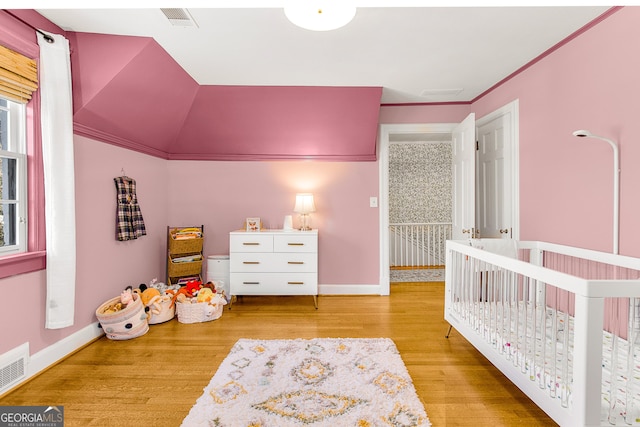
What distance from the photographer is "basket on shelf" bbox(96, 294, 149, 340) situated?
2.59 m

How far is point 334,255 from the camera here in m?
3.96

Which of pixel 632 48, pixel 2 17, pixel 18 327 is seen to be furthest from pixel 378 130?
pixel 18 327

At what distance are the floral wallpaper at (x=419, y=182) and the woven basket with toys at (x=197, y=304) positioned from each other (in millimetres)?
3623

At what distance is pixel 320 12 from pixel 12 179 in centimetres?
199

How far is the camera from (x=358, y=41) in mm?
2418

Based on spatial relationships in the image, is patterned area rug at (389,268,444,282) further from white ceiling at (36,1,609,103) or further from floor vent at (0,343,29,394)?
floor vent at (0,343,29,394)

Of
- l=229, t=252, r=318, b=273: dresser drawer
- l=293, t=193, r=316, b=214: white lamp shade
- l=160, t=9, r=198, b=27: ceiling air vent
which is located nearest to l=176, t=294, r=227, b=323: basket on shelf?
l=229, t=252, r=318, b=273: dresser drawer

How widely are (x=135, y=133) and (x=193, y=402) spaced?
7.59 feet

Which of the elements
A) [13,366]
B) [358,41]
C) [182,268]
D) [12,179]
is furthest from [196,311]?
[358,41]

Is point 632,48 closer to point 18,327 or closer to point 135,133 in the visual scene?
point 135,133

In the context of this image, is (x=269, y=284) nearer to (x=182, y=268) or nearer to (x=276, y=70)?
(x=182, y=268)

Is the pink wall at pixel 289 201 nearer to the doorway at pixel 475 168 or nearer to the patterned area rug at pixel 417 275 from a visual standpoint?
the doorway at pixel 475 168

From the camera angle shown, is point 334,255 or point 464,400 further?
point 334,255

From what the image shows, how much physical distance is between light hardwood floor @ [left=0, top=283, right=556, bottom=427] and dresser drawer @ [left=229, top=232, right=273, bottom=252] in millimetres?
581
